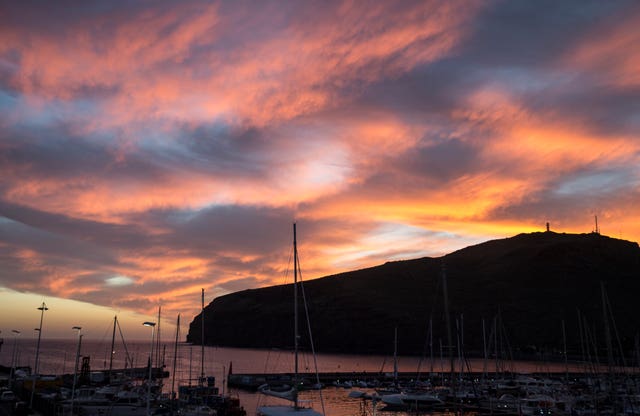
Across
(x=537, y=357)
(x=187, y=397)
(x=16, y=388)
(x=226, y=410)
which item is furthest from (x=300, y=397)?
(x=537, y=357)

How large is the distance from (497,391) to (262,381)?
42748 mm

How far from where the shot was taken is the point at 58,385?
69625 mm

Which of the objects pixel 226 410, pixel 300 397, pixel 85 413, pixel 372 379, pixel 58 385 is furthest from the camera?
pixel 372 379

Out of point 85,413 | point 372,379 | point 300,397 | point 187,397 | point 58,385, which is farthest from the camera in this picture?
point 372,379

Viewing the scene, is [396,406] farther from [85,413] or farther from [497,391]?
[85,413]

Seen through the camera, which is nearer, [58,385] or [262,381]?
[58,385]

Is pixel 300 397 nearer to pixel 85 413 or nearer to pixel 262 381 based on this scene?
pixel 262 381

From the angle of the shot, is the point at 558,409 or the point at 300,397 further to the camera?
the point at 300,397

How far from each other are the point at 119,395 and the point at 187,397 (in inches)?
378

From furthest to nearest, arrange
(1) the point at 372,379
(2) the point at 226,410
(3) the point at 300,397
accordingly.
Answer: (1) the point at 372,379 < (3) the point at 300,397 < (2) the point at 226,410

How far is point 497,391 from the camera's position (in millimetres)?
73625

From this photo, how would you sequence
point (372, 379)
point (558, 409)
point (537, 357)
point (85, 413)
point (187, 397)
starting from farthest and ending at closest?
point (537, 357) → point (372, 379) → point (187, 397) → point (558, 409) → point (85, 413)

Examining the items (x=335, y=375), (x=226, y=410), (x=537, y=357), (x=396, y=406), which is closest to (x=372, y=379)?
(x=335, y=375)

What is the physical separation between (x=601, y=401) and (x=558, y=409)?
7.89 meters
